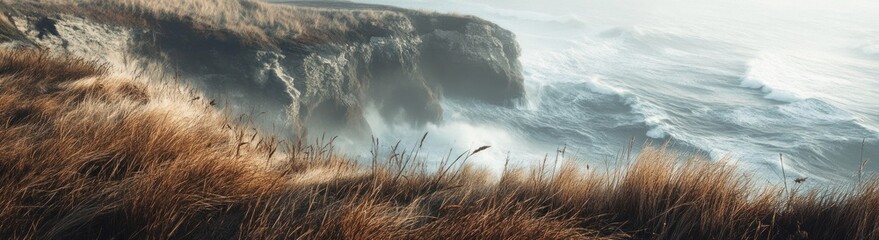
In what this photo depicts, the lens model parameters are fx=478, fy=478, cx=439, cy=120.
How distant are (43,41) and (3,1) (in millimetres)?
2027

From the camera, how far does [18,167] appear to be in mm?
1887

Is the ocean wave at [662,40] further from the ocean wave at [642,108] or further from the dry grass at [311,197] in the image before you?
the dry grass at [311,197]

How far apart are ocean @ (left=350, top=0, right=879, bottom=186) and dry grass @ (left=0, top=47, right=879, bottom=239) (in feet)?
16.1

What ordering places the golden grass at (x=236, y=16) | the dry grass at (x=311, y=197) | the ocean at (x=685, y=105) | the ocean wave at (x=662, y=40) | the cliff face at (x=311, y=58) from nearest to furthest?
the dry grass at (x=311, y=197)
the cliff face at (x=311, y=58)
the golden grass at (x=236, y=16)
the ocean at (x=685, y=105)
the ocean wave at (x=662, y=40)

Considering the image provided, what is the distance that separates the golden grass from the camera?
1449 cm

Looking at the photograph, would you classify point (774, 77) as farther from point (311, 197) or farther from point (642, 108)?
point (311, 197)

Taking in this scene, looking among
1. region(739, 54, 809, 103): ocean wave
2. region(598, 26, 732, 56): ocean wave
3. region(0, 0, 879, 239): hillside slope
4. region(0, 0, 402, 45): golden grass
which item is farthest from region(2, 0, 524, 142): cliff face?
region(598, 26, 732, 56): ocean wave

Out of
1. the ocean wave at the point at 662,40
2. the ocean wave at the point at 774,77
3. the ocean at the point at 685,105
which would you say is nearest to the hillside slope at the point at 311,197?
the ocean at the point at 685,105

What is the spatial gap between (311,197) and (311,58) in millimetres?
16139

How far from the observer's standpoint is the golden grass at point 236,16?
14.5 metres

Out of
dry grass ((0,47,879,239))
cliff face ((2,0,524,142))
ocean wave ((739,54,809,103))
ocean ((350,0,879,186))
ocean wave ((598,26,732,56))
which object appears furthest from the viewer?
ocean wave ((598,26,732,56))

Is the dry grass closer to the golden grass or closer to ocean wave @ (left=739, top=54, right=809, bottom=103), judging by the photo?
the golden grass

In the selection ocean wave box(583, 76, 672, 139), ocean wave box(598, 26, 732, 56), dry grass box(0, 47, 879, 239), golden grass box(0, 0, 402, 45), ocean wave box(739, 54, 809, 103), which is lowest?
ocean wave box(583, 76, 672, 139)

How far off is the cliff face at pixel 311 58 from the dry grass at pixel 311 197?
17.8ft
